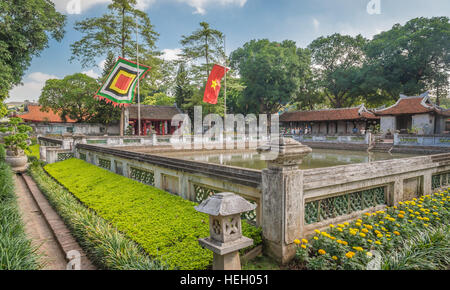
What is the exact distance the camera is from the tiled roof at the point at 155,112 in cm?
3444

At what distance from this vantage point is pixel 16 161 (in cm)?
1262

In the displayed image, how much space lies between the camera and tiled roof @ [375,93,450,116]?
936 inches

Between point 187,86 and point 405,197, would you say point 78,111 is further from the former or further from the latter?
point 405,197

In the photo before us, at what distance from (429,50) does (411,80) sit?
148 inches

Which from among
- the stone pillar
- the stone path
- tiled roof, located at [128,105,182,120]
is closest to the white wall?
tiled roof, located at [128,105,182,120]

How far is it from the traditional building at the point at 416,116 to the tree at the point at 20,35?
31.7 m

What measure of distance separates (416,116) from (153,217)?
28733 mm

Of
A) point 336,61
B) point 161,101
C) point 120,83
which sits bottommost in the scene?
point 120,83

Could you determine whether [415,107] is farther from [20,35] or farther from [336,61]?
[20,35]

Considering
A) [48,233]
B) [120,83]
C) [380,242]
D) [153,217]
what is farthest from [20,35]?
[380,242]

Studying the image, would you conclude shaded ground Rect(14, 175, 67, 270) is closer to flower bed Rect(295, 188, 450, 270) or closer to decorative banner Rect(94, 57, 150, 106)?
flower bed Rect(295, 188, 450, 270)

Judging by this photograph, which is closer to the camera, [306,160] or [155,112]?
[306,160]

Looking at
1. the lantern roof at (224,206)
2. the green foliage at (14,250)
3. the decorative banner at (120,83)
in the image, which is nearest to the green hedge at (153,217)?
the lantern roof at (224,206)

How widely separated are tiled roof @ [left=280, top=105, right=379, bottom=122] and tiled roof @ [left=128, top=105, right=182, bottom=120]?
1586 cm
